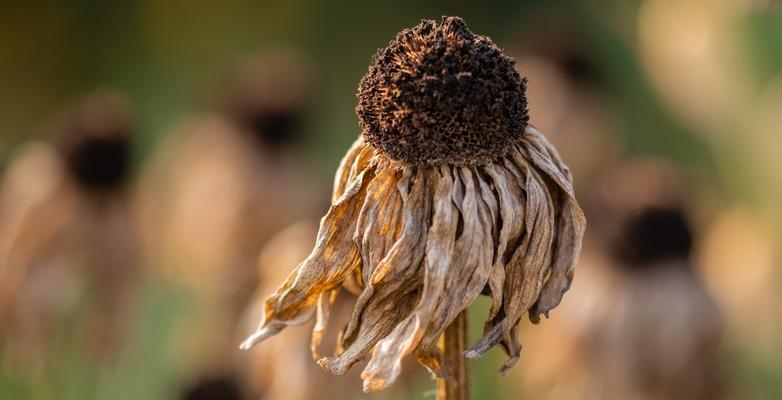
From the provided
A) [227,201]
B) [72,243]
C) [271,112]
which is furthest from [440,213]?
[271,112]

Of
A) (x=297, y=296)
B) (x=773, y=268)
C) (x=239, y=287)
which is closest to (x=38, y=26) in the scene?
(x=239, y=287)

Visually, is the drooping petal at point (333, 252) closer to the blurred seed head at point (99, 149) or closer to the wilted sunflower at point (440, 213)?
the wilted sunflower at point (440, 213)

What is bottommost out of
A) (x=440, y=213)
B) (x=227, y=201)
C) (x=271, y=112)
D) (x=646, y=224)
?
(x=227, y=201)

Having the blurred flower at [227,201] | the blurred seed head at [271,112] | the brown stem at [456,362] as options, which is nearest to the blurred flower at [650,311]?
the blurred flower at [227,201]

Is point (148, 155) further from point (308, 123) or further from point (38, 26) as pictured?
point (308, 123)

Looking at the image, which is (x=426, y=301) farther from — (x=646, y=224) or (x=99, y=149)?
(x=99, y=149)

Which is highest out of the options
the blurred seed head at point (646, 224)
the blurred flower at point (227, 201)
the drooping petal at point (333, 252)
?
the drooping petal at point (333, 252)

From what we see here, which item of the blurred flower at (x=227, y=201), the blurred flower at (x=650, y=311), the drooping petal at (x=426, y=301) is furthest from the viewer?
the blurred flower at (x=227, y=201)
